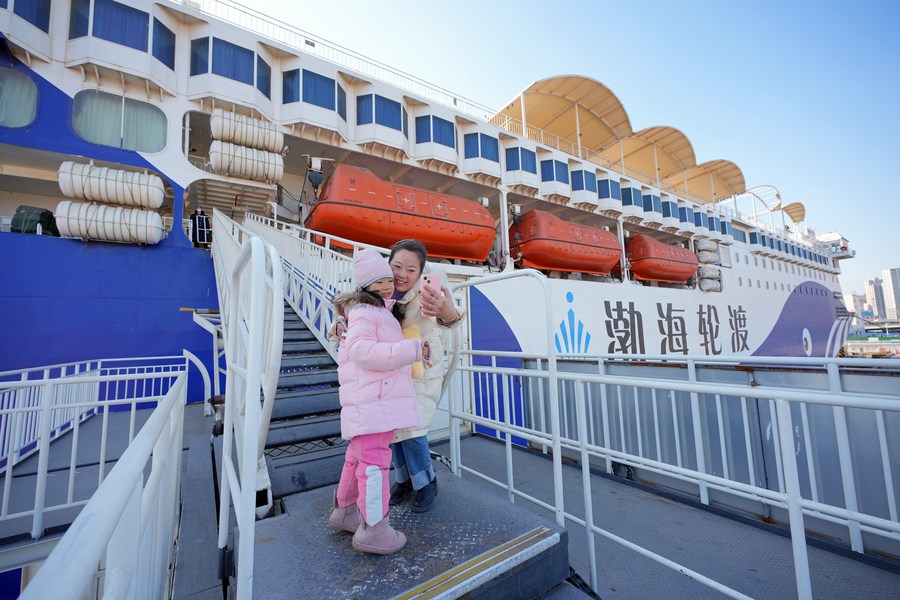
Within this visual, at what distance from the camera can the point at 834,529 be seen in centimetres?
236

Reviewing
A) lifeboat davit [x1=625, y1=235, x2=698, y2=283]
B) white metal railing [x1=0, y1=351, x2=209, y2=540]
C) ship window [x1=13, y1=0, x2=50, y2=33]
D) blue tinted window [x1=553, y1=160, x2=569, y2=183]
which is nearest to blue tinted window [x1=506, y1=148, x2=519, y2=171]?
blue tinted window [x1=553, y1=160, x2=569, y2=183]

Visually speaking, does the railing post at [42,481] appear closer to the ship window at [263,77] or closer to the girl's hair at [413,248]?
the girl's hair at [413,248]

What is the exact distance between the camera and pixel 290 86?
922 cm

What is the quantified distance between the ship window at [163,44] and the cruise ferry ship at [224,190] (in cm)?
3

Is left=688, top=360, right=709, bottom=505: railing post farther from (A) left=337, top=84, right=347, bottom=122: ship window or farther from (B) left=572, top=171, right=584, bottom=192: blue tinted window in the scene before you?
(B) left=572, top=171, right=584, bottom=192: blue tinted window

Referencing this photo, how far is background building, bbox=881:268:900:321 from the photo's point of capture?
7931 cm

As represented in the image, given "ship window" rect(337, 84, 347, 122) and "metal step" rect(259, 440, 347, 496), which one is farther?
"ship window" rect(337, 84, 347, 122)

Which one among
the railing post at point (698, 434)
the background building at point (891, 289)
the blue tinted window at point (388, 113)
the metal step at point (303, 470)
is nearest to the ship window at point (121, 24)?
the blue tinted window at point (388, 113)

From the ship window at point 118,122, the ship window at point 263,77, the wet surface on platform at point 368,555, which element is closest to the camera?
the wet surface on platform at point 368,555

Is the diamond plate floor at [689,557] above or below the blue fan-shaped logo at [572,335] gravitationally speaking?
below

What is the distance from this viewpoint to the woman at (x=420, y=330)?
5.66 feet

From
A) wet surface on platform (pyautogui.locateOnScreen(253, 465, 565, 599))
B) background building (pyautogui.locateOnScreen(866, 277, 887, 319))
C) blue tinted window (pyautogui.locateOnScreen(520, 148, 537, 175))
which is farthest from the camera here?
background building (pyautogui.locateOnScreen(866, 277, 887, 319))

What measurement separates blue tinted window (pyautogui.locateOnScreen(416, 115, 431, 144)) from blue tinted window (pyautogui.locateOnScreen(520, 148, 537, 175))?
12.5ft

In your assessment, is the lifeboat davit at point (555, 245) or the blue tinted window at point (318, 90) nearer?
the blue tinted window at point (318, 90)
